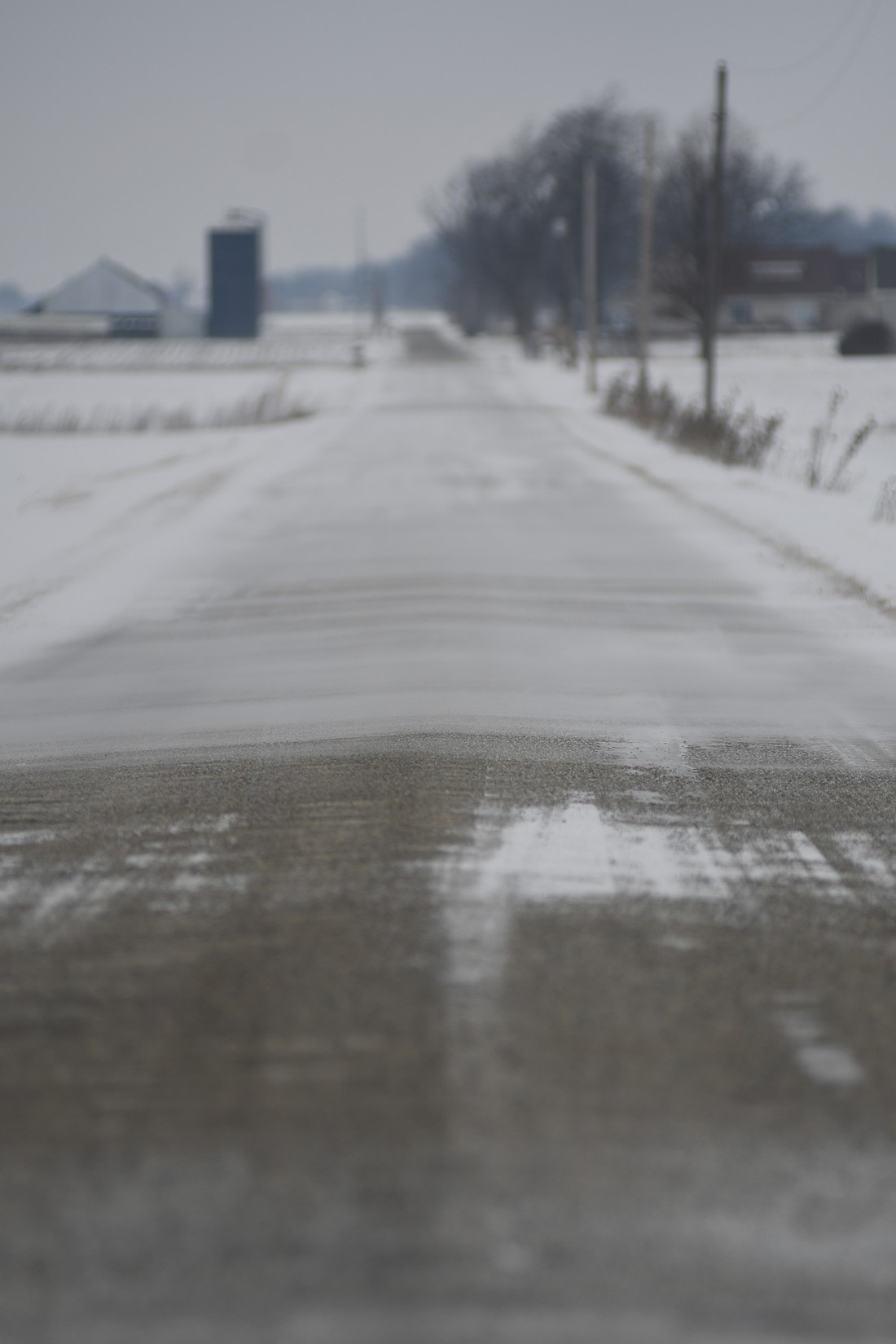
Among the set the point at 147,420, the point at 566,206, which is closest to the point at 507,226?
the point at 566,206

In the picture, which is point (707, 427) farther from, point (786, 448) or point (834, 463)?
point (786, 448)

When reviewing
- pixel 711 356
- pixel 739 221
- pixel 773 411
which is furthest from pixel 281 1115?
pixel 739 221

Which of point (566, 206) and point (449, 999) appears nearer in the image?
point (449, 999)

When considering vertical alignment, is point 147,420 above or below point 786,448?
above

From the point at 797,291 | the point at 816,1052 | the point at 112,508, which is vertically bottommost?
the point at 816,1052

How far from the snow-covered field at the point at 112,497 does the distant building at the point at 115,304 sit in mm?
60176

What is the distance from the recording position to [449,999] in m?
3.81

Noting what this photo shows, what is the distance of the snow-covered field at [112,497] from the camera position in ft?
36.2

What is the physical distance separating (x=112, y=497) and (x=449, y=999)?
50.1ft

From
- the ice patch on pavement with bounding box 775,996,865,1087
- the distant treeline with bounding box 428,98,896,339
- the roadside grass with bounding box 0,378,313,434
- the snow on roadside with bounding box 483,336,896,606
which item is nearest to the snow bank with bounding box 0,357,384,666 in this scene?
the roadside grass with bounding box 0,378,313,434

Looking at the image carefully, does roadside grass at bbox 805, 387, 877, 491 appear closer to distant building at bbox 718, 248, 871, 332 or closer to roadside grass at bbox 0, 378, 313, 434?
roadside grass at bbox 0, 378, 313, 434

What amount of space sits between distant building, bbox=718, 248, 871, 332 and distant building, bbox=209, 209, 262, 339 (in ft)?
97.9

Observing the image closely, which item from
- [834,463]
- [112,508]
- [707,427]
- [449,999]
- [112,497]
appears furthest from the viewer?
[707,427]

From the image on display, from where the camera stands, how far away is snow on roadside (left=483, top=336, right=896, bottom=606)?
13602 millimetres
